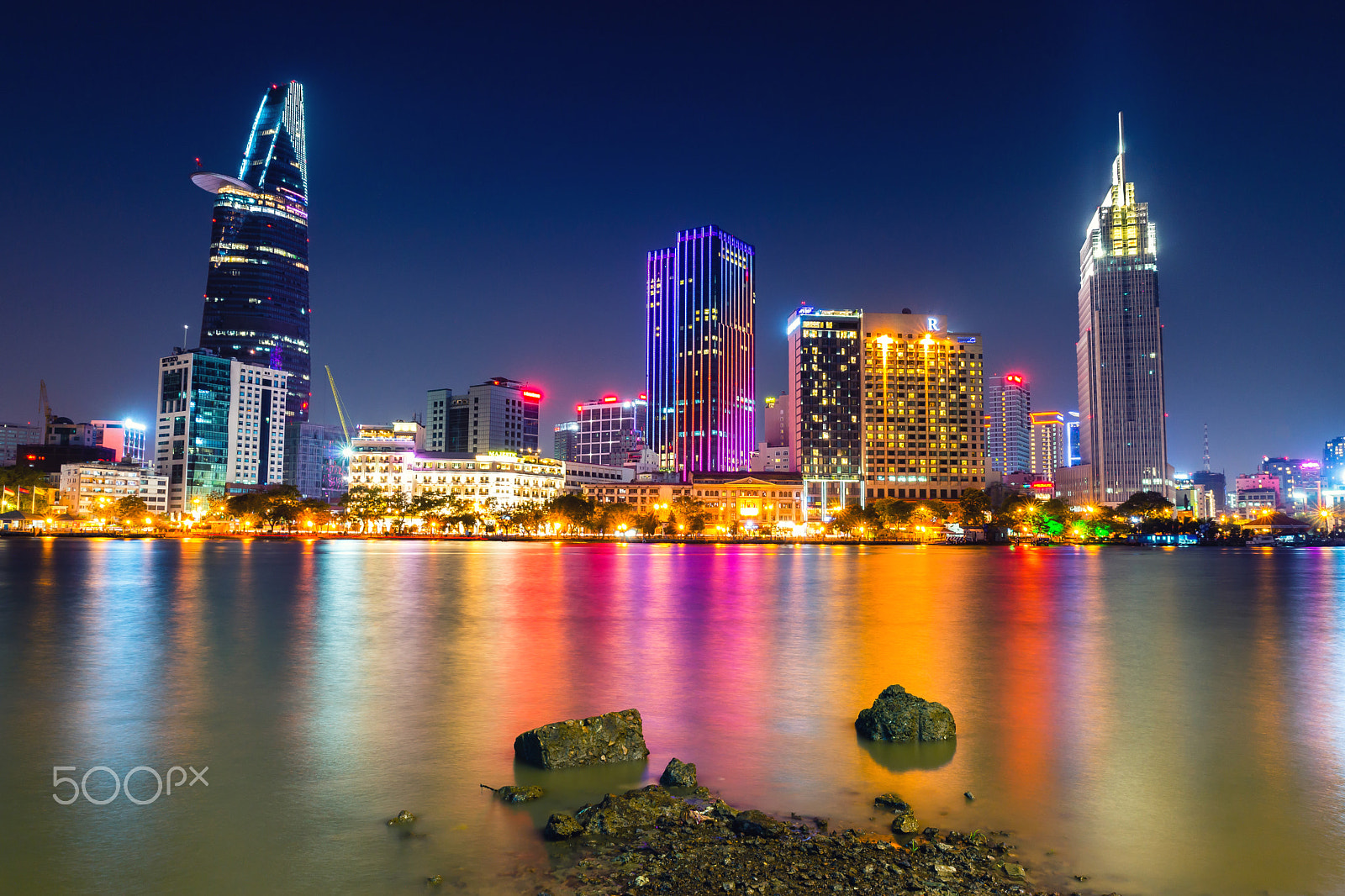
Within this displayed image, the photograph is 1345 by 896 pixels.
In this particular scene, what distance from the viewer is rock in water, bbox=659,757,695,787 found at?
1575cm

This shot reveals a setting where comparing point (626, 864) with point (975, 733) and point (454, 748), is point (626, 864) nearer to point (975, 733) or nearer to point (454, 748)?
point (454, 748)

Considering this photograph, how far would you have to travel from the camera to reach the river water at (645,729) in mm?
13109

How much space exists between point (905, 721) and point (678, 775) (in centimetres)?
640

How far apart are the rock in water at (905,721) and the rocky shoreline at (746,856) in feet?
15.6

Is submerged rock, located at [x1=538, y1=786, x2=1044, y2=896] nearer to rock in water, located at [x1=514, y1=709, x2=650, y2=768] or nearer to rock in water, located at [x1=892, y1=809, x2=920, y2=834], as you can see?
rock in water, located at [x1=892, y1=809, x2=920, y2=834]

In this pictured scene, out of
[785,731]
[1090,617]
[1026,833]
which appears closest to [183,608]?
[785,731]

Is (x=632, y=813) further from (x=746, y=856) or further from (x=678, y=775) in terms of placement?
(x=746, y=856)

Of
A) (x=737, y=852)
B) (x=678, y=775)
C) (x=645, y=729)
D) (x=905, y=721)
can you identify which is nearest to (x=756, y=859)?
(x=737, y=852)

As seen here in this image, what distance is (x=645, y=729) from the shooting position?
21.0 m

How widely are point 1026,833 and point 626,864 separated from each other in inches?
264

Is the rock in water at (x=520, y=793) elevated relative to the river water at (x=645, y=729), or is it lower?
elevated

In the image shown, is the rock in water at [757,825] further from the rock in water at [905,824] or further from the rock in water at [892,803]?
the rock in water at [892,803]

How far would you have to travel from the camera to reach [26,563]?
93250mm

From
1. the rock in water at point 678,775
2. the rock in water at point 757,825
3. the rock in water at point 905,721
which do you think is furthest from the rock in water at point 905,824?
the rock in water at point 905,721
